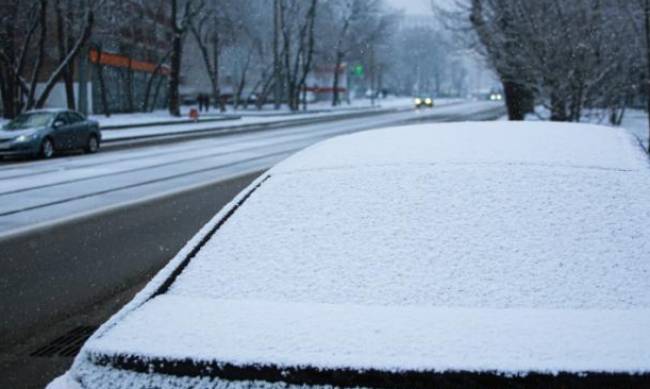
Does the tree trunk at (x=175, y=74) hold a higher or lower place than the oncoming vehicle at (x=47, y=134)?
higher

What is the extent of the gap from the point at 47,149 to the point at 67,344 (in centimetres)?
1778

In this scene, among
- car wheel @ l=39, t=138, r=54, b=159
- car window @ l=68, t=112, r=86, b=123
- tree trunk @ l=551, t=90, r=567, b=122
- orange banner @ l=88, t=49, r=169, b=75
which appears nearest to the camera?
tree trunk @ l=551, t=90, r=567, b=122

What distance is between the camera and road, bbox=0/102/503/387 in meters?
5.86

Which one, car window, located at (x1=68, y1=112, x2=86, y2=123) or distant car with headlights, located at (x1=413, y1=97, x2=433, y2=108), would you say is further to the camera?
distant car with headlights, located at (x1=413, y1=97, x2=433, y2=108)

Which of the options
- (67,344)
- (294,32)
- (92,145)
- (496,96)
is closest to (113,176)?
(92,145)

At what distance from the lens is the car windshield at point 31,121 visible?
21.8 metres

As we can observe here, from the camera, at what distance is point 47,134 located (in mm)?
21609

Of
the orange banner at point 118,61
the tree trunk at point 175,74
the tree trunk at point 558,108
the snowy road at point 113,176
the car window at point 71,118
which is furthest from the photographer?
the orange banner at point 118,61

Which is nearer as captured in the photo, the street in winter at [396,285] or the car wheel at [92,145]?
the street in winter at [396,285]

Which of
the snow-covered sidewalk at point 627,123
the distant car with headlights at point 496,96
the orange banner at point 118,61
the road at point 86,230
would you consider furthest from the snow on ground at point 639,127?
the distant car with headlights at point 496,96

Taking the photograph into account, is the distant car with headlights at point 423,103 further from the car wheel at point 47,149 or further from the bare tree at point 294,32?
the car wheel at point 47,149

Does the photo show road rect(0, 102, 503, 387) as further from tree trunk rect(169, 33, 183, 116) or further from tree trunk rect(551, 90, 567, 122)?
tree trunk rect(169, 33, 183, 116)

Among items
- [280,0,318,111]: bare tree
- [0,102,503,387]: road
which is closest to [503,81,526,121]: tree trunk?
[0,102,503,387]: road

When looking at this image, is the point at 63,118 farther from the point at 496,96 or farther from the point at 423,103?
the point at 496,96
